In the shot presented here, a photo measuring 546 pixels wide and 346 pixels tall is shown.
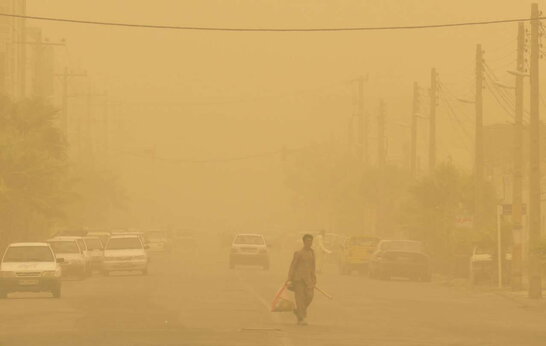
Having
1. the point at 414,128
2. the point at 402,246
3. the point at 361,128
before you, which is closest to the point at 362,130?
Result: the point at 361,128

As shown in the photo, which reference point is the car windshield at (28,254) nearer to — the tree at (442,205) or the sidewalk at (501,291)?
the sidewalk at (501,291)

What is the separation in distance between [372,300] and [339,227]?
81.2m

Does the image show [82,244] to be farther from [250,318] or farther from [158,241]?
[158,241]

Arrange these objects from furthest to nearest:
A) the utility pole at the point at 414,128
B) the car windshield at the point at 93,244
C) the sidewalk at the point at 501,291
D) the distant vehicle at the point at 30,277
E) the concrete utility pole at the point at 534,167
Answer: the utility pole at the point at 414,128 → the car windshield at the point at 93,244 → the concrete utility pole at the point at 534,167 → the distant vehicle at the point at 30,277 → the sidewalk at the point at 501,291

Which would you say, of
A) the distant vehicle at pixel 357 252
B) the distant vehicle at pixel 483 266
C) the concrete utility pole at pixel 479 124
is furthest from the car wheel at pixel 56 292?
the distant vehicle at pixel 357 252

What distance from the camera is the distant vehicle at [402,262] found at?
184 ft

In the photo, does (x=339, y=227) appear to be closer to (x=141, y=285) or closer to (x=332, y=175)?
(x=332, y=175)

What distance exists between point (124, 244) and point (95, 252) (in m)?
3.31

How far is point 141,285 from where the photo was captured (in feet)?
159

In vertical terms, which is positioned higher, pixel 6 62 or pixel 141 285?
pixel 6 62

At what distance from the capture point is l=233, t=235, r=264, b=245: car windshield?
2680 inches

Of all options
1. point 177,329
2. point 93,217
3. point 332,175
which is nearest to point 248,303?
point 177,329

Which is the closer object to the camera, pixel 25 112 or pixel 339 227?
pixel 25 112

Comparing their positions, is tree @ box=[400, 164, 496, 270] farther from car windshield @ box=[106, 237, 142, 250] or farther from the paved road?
the paved road
